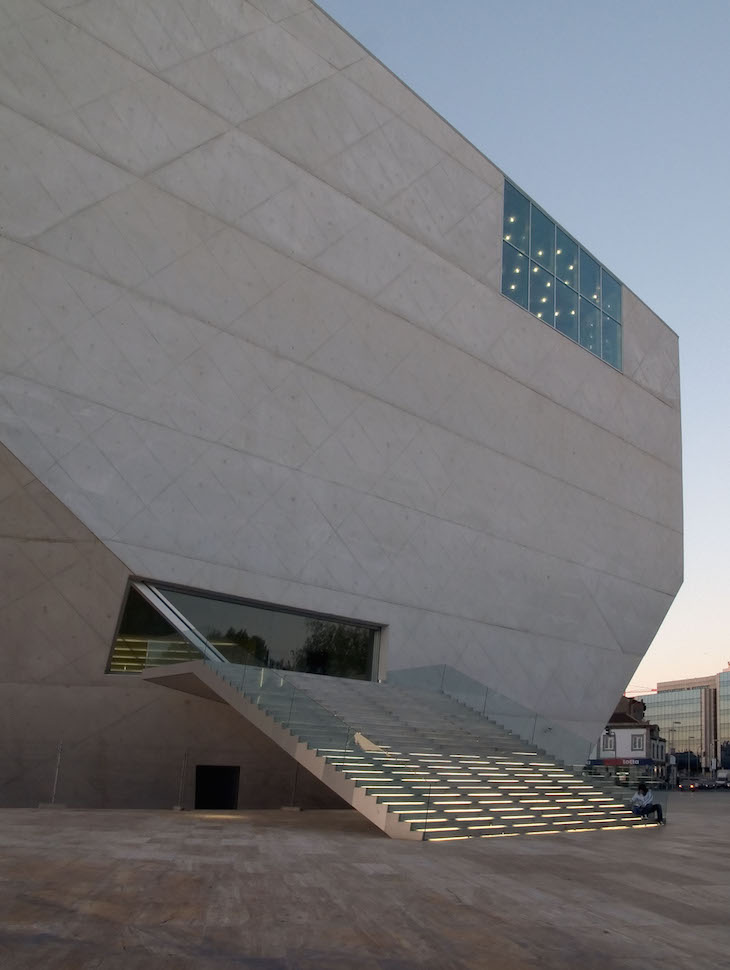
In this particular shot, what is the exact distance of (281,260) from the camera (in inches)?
832

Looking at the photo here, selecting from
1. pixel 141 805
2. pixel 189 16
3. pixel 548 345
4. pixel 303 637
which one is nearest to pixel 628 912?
pixel 141 805

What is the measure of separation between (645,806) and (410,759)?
16.9 ft

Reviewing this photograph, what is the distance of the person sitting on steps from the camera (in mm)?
16312

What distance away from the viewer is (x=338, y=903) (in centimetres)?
652

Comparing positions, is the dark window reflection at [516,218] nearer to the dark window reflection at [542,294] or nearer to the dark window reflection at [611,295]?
the dark window reflection at [542,294]

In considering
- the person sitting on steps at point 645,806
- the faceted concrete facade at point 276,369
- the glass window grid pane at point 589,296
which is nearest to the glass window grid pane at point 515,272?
the glass window grid pane at point 589,296

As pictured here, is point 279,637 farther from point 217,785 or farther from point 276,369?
point 276,369

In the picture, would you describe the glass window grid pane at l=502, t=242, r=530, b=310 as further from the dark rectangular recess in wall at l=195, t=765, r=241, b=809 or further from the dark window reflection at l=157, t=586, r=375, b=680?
the dark rectangular recess in wall at l=195, t=765, r=241, b=809

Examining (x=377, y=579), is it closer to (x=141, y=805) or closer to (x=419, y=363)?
(x=419, y=363)

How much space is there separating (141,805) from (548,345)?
769 inches

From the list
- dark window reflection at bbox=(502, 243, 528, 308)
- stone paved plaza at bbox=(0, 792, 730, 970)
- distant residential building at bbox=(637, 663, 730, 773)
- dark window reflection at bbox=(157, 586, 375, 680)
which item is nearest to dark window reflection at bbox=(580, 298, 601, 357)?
dark window reflection at bbox=(502, 243, 528, 308)

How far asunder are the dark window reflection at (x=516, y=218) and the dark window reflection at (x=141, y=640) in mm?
17753

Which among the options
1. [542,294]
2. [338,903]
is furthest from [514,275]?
[338,903]

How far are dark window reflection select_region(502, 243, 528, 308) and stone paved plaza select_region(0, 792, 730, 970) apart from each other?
2011 centimetres
